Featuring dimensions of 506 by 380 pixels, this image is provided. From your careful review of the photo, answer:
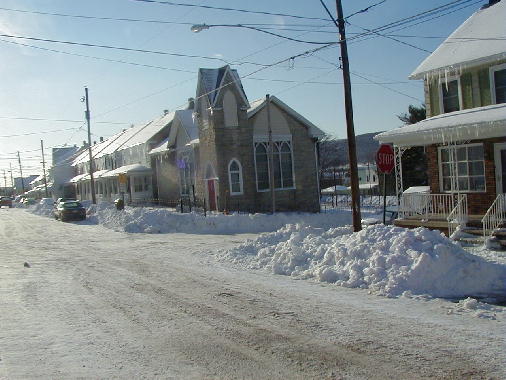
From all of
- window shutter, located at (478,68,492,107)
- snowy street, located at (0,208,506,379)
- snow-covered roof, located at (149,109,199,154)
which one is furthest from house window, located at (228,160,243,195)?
snowy street, located at (0,208,506,379)

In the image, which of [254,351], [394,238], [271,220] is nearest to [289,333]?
[254,351]

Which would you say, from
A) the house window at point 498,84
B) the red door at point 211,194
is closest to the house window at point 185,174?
the red door at point 211,194

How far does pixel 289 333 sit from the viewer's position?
24.6 feet

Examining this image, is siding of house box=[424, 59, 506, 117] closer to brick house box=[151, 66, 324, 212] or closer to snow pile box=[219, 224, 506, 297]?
snow pile box=[219, 224, 506, 297]

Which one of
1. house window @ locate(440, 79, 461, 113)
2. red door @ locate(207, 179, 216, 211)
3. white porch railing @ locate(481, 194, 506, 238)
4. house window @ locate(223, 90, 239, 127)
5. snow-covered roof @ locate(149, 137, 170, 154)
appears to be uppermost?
house window @ locate(223, 90, 239, 127)

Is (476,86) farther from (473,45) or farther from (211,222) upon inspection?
(211,222)

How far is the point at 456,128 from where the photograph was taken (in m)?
16.5

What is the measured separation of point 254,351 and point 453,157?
15.1 m

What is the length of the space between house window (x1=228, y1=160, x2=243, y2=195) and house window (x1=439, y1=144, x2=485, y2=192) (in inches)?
597

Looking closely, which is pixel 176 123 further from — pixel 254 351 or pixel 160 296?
pixel 254 351

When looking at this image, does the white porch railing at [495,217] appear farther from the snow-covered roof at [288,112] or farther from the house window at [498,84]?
the snow-covered roof at [288,112]

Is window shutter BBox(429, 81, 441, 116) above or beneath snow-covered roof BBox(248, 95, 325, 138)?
beneath

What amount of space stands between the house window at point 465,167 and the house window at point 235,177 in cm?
1516

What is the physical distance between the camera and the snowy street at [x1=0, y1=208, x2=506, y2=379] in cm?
614
